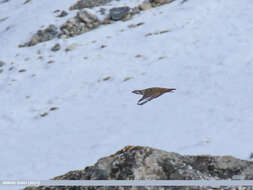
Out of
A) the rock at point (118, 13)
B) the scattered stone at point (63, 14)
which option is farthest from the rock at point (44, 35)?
the rock at point (118, 13)

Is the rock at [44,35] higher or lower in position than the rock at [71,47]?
higher

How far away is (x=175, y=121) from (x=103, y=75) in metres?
3.68

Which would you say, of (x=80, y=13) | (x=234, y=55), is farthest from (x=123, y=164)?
(x=80, y=13)

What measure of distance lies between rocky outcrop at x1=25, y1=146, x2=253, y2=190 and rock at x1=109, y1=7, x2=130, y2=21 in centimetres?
1109

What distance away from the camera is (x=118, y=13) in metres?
13.8

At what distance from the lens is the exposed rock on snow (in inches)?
527

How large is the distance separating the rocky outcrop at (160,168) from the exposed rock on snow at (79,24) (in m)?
10.7

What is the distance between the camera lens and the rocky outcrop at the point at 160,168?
309cm

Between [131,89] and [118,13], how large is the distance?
6.67m

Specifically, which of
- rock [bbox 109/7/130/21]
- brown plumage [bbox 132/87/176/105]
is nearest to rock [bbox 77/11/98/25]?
rock [bbox 109/7/130/21]

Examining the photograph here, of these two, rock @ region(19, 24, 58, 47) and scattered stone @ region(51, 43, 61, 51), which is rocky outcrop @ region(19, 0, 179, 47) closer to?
rock @ region(19, 24, 58, 47)

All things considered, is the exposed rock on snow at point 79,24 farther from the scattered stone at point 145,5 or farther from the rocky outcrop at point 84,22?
the scattered stone at point 145,5

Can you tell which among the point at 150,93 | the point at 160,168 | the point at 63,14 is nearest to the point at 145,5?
the point at 63,14

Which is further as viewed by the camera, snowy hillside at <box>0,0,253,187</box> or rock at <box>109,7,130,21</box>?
rock at <box>109,7,130,21</box>
